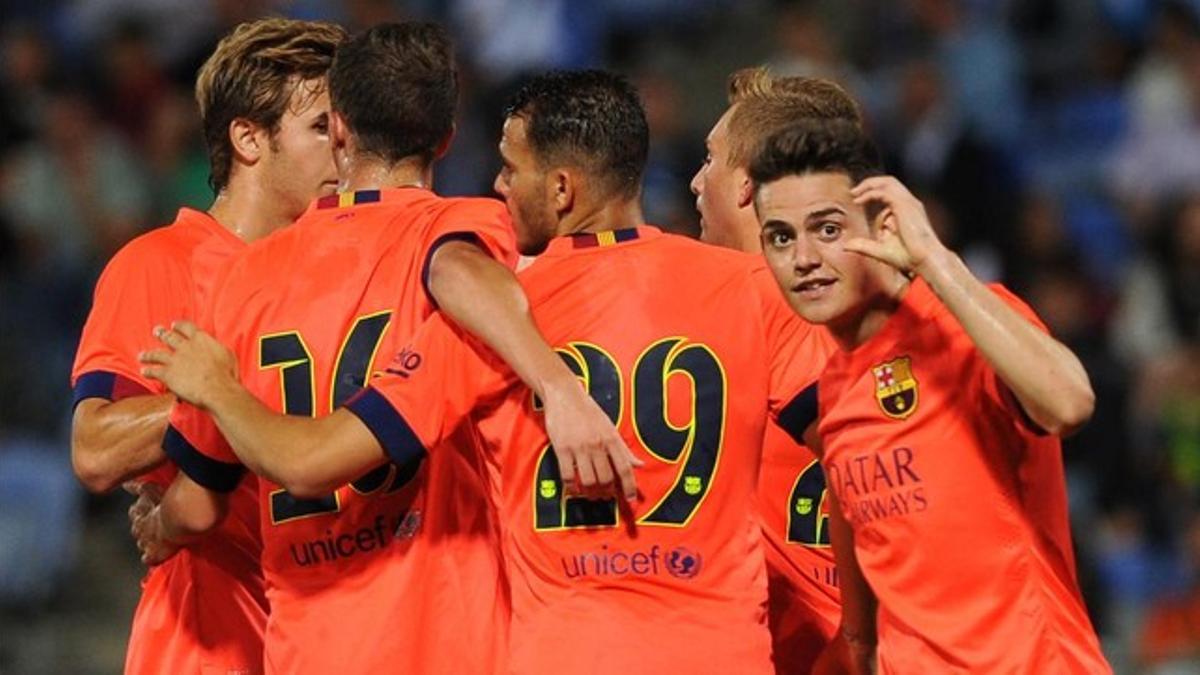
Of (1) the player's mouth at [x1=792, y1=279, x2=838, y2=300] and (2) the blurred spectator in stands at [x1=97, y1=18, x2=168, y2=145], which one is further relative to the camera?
(2) the blurred spectator in stands at [x1=97, y1=18, x2=168, y2=145]


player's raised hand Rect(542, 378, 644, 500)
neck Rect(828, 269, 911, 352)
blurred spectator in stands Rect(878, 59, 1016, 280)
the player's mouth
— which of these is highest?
blurred spectator in stands Rect(878, 59, 1016, 280)

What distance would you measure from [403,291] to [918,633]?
60.0 inches

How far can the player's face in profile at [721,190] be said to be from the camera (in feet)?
21.0

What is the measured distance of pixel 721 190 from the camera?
6430 mm

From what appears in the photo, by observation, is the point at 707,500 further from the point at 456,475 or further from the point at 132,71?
the point at 132,71

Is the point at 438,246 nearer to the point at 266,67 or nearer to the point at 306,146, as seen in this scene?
the point at 306,146

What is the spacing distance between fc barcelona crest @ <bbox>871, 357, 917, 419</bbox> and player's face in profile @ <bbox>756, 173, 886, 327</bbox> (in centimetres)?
16

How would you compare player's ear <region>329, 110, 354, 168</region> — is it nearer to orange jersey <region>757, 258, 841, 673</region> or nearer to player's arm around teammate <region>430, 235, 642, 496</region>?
player's arm around teammate <region>430, 235, 642, 496</region>

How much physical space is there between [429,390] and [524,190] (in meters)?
0.55

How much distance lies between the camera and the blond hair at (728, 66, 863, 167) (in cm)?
621

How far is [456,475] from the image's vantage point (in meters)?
5.76

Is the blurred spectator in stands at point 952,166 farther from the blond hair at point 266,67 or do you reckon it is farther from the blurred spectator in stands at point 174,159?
the blond hair at point 266,67

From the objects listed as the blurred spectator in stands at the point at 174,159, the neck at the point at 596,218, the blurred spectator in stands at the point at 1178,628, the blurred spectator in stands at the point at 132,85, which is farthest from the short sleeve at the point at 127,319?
the blurred spectator in stands at the point at 132,85

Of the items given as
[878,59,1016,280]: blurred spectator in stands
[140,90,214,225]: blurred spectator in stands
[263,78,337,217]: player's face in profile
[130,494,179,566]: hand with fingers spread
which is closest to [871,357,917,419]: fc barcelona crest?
[263,78,337,217]: player's face in profile
